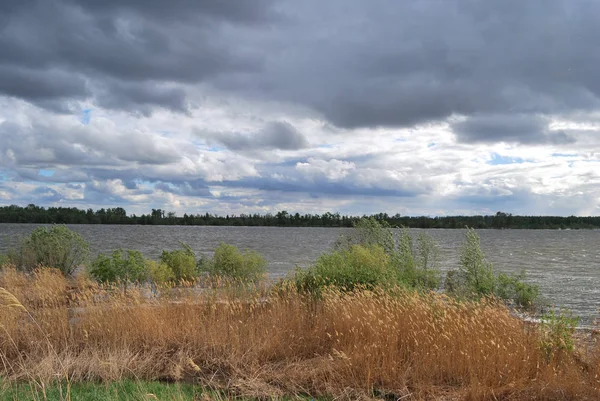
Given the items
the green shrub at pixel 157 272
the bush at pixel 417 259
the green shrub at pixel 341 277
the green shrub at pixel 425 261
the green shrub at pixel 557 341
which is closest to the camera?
the green shrub at pixel 557 341

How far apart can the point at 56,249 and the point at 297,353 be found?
22.0 m

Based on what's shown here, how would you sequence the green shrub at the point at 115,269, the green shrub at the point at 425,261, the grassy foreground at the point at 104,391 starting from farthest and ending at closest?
the green shrub at the point at 425,261
the green shrub at the point at 115,269
the grassy foreground at the point at 104,391

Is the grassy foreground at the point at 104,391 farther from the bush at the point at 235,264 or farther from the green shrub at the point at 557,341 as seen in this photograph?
the bush at the point at 235,264

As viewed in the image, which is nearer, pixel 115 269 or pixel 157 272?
pixel 115 269

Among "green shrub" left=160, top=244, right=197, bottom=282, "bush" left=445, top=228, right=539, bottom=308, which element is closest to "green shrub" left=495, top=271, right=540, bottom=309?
"bush" left=445, top=228, right=539, bottom=308

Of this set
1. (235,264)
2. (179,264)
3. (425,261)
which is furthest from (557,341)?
(179,264)

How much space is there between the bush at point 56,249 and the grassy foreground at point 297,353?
56.1 feet

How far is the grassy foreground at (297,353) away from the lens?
8.25m

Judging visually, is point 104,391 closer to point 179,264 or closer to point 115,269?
point 115,269

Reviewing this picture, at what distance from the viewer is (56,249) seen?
27.8m

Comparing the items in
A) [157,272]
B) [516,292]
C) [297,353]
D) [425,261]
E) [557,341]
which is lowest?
[516,292]

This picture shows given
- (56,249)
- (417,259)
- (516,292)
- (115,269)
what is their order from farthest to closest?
(56,249)
(417,259)
(516,292)
(115,269)

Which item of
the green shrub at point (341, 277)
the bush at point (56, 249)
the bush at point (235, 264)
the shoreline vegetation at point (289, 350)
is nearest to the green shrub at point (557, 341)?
the shoreline vegetation at point (289, 350)

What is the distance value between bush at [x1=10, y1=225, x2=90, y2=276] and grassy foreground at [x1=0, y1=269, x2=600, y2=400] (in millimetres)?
17112
